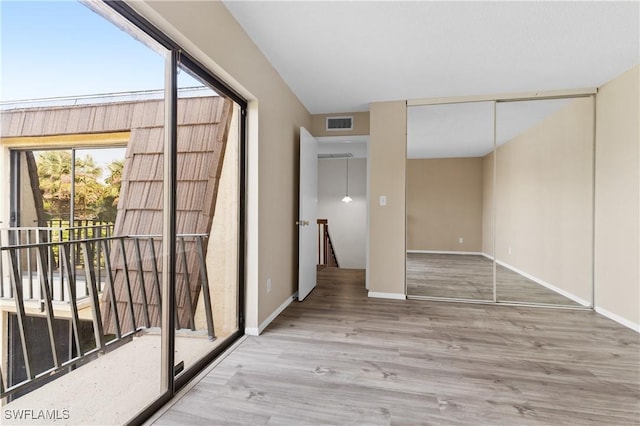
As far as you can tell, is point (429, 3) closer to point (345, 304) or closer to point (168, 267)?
point (168, 267)

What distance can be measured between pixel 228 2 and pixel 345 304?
3.06m

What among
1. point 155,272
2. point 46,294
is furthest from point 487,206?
point 46,294

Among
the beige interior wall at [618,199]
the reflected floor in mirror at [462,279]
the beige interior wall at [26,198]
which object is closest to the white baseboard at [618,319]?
the beige interior wall at [618,199]

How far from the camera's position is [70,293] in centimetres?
123

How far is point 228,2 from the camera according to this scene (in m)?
1.91

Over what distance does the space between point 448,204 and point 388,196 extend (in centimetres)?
82

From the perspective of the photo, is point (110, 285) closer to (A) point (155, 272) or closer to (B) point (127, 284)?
(B) point (127, 284)

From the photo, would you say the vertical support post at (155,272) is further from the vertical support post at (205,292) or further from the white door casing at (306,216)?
the white door casing at (306,216)

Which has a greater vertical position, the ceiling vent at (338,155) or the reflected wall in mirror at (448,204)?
the ceiling vent at (338,155)

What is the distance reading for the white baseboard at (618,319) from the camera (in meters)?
2.64

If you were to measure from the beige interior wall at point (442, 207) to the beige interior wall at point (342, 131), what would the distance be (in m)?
Result: 0.89

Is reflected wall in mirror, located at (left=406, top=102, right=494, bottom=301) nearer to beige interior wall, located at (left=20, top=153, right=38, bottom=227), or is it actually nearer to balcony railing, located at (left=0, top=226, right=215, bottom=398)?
balcony railing, located at (left=0, top=226, right=215, bottom=398)

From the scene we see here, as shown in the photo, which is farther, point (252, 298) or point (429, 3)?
point (252, 298)

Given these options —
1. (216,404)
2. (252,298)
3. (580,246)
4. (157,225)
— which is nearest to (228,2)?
(157,225)
